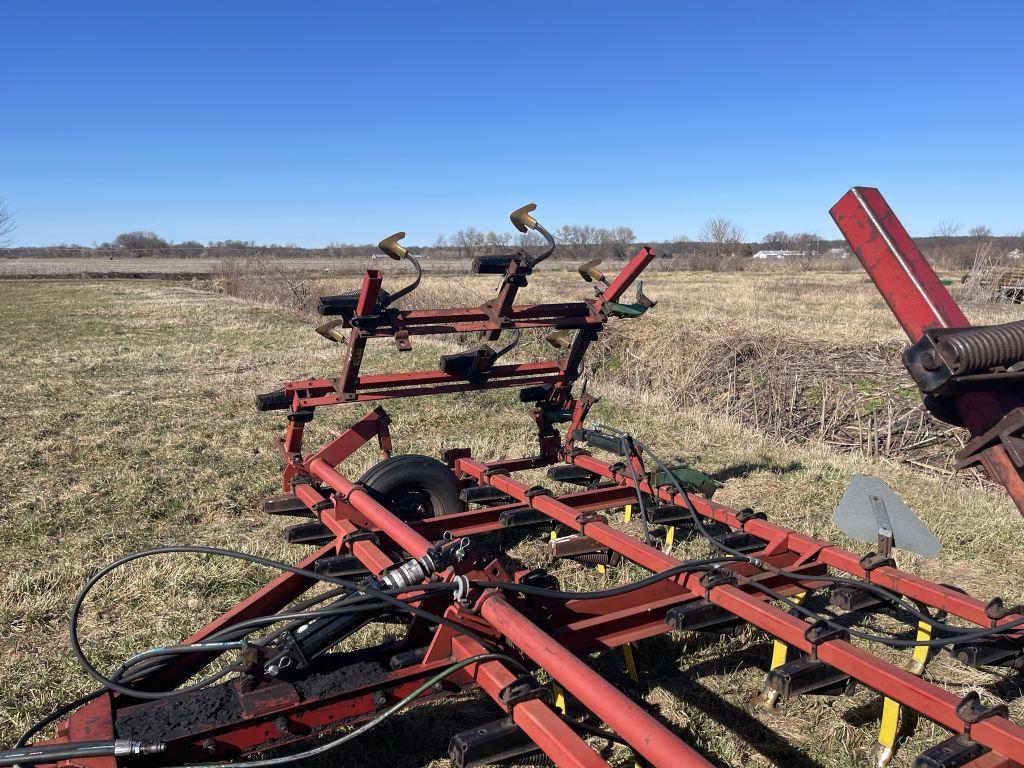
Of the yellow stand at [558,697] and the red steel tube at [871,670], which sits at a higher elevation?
the red steel tube at [871,670]

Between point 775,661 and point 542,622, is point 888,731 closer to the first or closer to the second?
point 775,661

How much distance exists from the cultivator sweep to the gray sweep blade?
0.01 meters

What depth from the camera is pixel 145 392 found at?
1158 centimetres

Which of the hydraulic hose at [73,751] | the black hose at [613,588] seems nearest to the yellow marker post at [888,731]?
the black hose at [613,588]

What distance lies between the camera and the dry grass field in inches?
143

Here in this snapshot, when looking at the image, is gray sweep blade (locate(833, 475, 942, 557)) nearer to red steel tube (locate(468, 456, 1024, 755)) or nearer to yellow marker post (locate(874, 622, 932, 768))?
yellow marker post (locate(874, 622, 932, 768))

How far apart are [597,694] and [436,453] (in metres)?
6.00

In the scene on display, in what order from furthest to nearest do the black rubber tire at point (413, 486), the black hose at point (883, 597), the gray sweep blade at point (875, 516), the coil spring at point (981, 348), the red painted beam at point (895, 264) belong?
the black rubber tire at point (413, 486)
the gray sweep blade at point (875, 516)
the black hose at point (883, 597)
the red painted beam at point (895, 264)
the coil spring at point (981, 348)

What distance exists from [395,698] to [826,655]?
160cm

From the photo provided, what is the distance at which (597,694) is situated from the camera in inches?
91.7

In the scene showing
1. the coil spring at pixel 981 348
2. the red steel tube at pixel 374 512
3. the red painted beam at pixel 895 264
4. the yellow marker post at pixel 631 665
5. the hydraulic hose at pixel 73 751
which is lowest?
the yellow marker post at pixel 631 665

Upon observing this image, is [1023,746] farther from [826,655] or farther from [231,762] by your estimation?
[231,762]

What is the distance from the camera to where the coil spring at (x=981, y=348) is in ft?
4.76

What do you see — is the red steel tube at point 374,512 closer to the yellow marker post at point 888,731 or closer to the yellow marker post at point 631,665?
the yellow marker post at point 631,665
